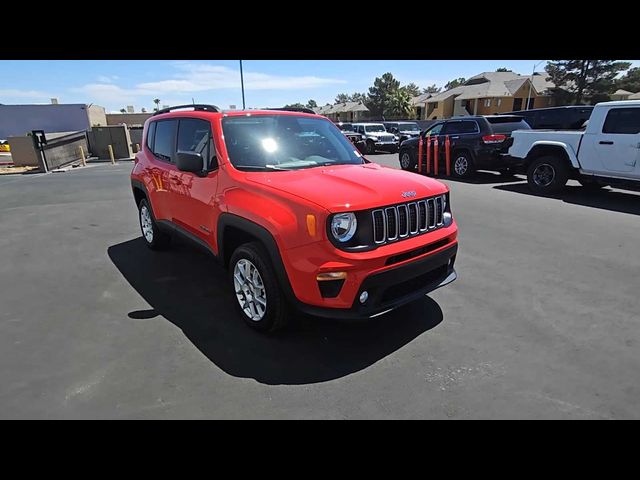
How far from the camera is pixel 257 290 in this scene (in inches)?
127

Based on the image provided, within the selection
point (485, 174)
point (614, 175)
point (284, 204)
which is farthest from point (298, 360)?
point (485, 174)

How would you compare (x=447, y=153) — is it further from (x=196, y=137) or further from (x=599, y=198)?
(x=196, y=137)

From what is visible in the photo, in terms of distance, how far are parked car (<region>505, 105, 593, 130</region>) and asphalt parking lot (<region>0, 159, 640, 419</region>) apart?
6.69 meters

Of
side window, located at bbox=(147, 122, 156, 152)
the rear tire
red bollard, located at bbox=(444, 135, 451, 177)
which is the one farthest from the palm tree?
side window, located at bbox=(147, 122, 156, 152)

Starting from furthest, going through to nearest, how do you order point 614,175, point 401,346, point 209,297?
point 614,175 < point 209,297 < point 401,346

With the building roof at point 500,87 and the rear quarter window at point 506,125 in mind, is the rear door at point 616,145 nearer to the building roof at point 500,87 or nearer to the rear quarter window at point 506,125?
the rear quarter window at point 506,125

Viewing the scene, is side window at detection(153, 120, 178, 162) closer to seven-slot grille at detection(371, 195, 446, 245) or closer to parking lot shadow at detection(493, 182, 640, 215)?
seven-slot grille at detection(371, 195, 446, 245)

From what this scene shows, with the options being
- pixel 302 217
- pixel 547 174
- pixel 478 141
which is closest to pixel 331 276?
pixel 302 217

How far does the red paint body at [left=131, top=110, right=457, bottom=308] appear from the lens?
8.79 feet

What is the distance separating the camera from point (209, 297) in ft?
13.4

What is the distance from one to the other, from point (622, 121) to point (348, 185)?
781cm

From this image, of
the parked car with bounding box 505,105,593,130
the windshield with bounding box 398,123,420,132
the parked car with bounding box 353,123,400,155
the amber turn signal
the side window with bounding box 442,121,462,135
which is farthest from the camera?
the windshield with bounding box 398,123,420,132
